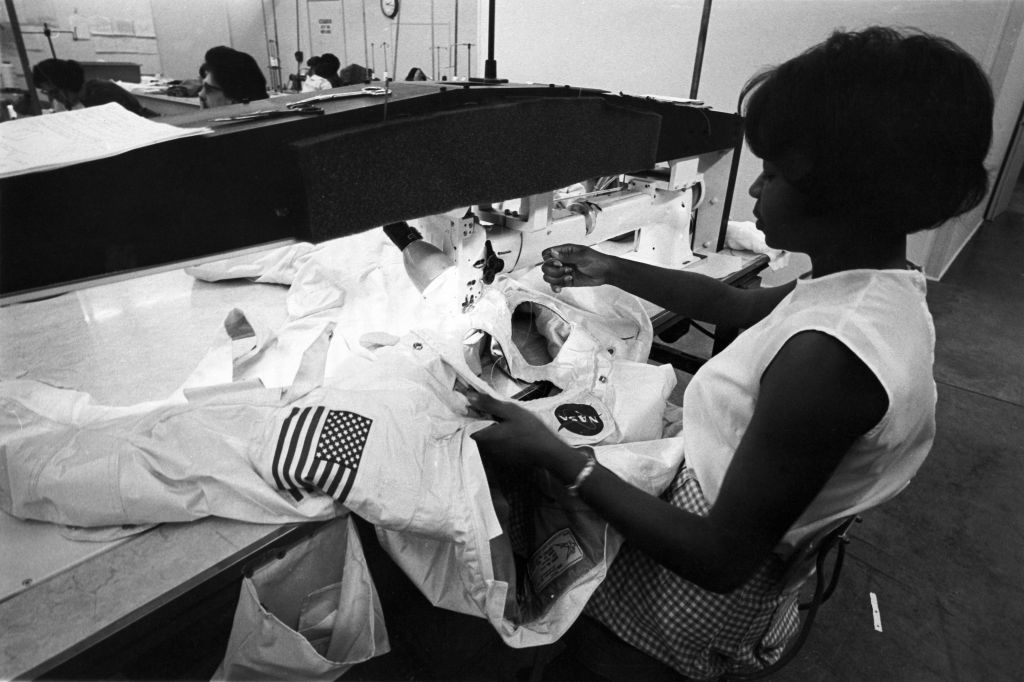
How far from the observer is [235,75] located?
2.74 meters

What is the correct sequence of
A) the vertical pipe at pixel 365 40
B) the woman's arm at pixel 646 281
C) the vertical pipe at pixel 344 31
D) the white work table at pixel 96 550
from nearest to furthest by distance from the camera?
the white work table at pixel 96 550, the woman's arm at pixel 646 281, the vertical pipe at pixel 365 40, the vertical pipe at pixel 344 31

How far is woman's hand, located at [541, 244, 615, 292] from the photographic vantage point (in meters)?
1.26

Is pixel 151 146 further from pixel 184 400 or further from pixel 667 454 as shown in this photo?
pixel 667 454

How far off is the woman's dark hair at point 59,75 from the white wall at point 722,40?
288 cm

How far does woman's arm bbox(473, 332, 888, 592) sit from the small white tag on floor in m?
1.29

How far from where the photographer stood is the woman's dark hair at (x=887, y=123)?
605 millimetres

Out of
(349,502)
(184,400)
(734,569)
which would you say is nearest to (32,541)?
(184,400)

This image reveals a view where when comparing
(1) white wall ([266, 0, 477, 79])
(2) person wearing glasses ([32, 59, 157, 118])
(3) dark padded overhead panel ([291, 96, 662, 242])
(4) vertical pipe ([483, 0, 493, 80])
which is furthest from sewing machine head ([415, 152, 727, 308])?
(1) white wall ([266, 0, 477, 79])

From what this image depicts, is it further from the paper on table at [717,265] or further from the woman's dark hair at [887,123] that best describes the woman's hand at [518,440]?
the paper on table at [717,265]

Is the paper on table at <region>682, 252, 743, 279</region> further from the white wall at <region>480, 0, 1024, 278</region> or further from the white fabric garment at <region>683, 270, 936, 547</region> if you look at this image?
the white wall at <region>480, 0, 1024, 278</region>

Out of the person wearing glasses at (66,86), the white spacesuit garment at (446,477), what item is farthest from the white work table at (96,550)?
the person wearing glasses at (66,86)

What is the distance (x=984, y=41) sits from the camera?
312cm

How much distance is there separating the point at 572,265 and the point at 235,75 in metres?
2.30

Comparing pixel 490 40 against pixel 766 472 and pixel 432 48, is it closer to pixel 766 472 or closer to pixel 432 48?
pixel 766 472
